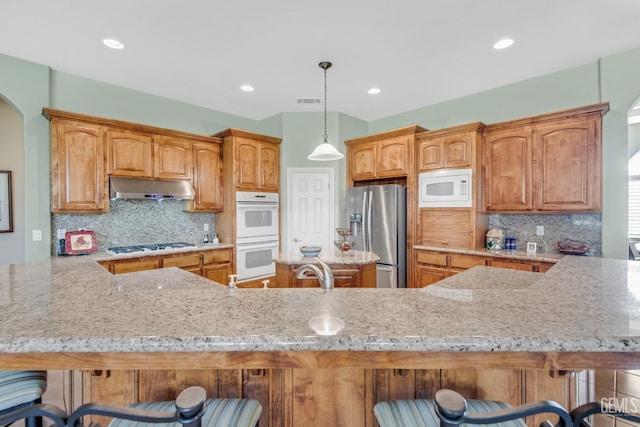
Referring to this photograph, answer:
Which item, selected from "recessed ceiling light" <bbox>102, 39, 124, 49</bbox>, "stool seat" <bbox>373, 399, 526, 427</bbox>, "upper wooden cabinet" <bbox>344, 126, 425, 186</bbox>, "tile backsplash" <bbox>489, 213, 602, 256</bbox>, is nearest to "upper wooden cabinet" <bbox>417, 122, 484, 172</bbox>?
"upper wooden cabinet" <bbox>344, 126, 425, 186</bbox>

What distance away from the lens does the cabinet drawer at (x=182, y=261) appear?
137 inches

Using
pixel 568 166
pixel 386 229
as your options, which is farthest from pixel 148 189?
pixel 568 166

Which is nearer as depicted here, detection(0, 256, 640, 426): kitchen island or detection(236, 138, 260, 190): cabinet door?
detection(0, 256, 640, 426): kitchen island

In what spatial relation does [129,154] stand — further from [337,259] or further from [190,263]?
[337,259]

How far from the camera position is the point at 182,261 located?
3.58 meters

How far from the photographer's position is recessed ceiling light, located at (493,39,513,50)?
269cm

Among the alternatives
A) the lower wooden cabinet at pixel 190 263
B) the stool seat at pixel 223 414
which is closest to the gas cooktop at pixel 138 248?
the lower wooden cabinet at pixel 190 263

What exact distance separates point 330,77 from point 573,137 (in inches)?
105

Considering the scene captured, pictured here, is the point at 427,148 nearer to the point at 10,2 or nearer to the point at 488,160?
the point at 488,160

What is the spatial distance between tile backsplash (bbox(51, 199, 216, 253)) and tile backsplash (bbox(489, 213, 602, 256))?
389 cm

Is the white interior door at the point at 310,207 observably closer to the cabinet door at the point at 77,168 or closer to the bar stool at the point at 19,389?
the cabinet door at the point at 77,168

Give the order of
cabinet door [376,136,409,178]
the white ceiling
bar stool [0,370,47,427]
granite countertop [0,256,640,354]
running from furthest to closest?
cabinet door [376,136,409,178] → the white ceiling → bar stool [0,370,47,427] → granite countertop [0,256,640,354]

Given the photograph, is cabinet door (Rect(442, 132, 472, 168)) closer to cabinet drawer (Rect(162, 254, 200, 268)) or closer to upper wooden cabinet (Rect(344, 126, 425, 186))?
upper wooden cabinet (Rect(344, 126, 425, 186))

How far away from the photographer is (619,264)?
6.50ft
